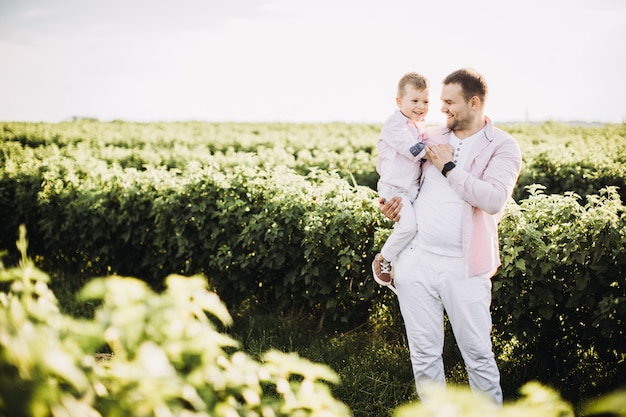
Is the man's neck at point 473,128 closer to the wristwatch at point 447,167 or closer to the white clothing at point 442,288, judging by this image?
the white clothing at point 442,288

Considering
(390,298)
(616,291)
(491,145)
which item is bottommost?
(390,298)

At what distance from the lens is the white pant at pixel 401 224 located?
10.5 feet

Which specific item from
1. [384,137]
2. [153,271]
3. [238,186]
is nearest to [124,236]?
[153,271]

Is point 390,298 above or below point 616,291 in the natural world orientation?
below

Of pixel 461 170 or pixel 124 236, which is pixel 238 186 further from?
pixel 461 170

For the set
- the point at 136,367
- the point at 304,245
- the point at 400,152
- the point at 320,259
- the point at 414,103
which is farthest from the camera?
the point at 304,245

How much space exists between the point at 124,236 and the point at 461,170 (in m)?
5.12

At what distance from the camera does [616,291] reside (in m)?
3.64

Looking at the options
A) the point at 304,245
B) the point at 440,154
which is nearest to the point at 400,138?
the point at 440,154

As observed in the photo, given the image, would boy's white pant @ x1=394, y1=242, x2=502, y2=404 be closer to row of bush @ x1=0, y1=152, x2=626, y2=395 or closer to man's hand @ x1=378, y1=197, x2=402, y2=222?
man's hand @ x1=378, y1=197, x2=402, y2=222

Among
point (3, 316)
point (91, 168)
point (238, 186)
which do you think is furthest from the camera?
point (91, 168)

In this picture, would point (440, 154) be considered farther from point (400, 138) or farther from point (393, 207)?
point (393, 207)

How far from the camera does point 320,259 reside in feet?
17.0

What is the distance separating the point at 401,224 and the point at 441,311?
63 centimetres
